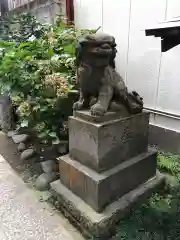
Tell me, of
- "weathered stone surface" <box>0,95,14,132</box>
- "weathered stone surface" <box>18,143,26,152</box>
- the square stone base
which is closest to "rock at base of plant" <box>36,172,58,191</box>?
the square stone base

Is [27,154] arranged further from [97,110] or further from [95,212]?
[97,110]

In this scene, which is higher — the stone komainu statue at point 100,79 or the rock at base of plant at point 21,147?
the stone komainu statue at point 100,79

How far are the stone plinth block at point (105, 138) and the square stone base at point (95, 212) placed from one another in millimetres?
403

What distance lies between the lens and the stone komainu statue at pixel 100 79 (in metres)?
1.84

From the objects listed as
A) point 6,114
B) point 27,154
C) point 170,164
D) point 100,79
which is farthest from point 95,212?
point 6,114

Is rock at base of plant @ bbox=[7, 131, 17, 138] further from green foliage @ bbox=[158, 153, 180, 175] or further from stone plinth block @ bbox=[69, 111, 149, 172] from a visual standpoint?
green foliage @ bbox=[158, 153, 180, 175]

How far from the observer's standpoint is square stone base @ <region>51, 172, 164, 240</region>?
1.95 m

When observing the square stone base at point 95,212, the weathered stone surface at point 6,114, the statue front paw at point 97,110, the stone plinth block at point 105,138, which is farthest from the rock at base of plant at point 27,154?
the statue front paw at point 97,110

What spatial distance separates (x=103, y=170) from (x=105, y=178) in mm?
101

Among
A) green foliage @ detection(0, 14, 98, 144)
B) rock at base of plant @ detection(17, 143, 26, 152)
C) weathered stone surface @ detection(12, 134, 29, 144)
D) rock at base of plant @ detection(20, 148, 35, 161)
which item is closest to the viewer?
green foliage @ detection(0, 14, 98, 144)

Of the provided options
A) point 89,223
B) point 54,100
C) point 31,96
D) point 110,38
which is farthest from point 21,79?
point 89,223

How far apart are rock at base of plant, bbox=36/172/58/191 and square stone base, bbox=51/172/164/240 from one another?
348 mm

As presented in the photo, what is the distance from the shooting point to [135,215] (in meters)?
2.10

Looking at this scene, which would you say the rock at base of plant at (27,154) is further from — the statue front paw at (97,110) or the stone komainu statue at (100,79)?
the statue front paw at (97,110)
